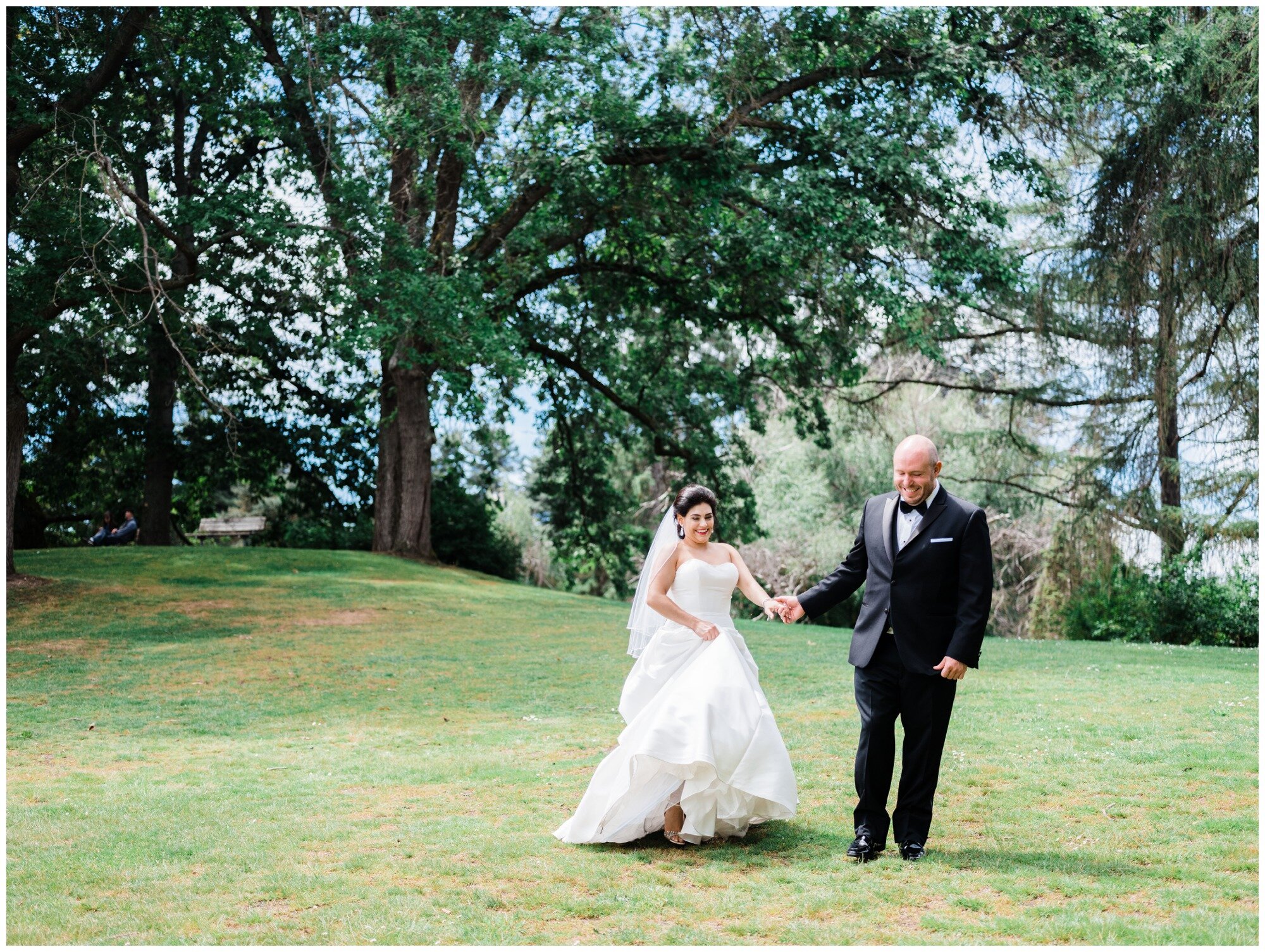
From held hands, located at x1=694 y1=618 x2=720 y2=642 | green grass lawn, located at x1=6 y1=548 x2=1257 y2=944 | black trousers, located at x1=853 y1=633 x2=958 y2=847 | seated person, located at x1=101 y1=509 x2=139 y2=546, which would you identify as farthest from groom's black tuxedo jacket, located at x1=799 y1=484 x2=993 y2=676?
seated person, located at x1=101 y1=509 x2=139 y2=546

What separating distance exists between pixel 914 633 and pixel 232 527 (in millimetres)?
32628

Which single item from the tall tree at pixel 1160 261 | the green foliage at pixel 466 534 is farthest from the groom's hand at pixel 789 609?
the green foliage at pixel 466 534

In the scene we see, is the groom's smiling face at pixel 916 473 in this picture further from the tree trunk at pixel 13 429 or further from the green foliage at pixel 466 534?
the green foliage at pixel 466 534

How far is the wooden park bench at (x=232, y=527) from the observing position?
3488 cm

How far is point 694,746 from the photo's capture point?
6512mm

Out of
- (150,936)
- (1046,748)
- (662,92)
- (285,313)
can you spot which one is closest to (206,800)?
(150,936)

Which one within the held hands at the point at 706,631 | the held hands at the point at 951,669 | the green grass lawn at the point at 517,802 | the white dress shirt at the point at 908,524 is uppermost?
the white dress shirt at the point at 908,524

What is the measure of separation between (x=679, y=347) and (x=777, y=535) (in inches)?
366

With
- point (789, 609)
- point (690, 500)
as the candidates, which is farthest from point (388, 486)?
point (789, 609)

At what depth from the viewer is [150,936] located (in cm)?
530

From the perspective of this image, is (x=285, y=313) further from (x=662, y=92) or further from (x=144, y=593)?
(x=662, y=92)

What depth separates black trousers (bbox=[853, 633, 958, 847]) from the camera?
6.34 metres

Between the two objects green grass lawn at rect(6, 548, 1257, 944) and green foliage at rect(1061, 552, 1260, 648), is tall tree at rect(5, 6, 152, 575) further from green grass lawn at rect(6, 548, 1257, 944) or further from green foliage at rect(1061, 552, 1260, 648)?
green foliage at rect(1061, 552, 1260, 648)

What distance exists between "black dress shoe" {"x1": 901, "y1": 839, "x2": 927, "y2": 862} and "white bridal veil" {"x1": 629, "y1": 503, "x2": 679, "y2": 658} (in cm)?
A: 188
